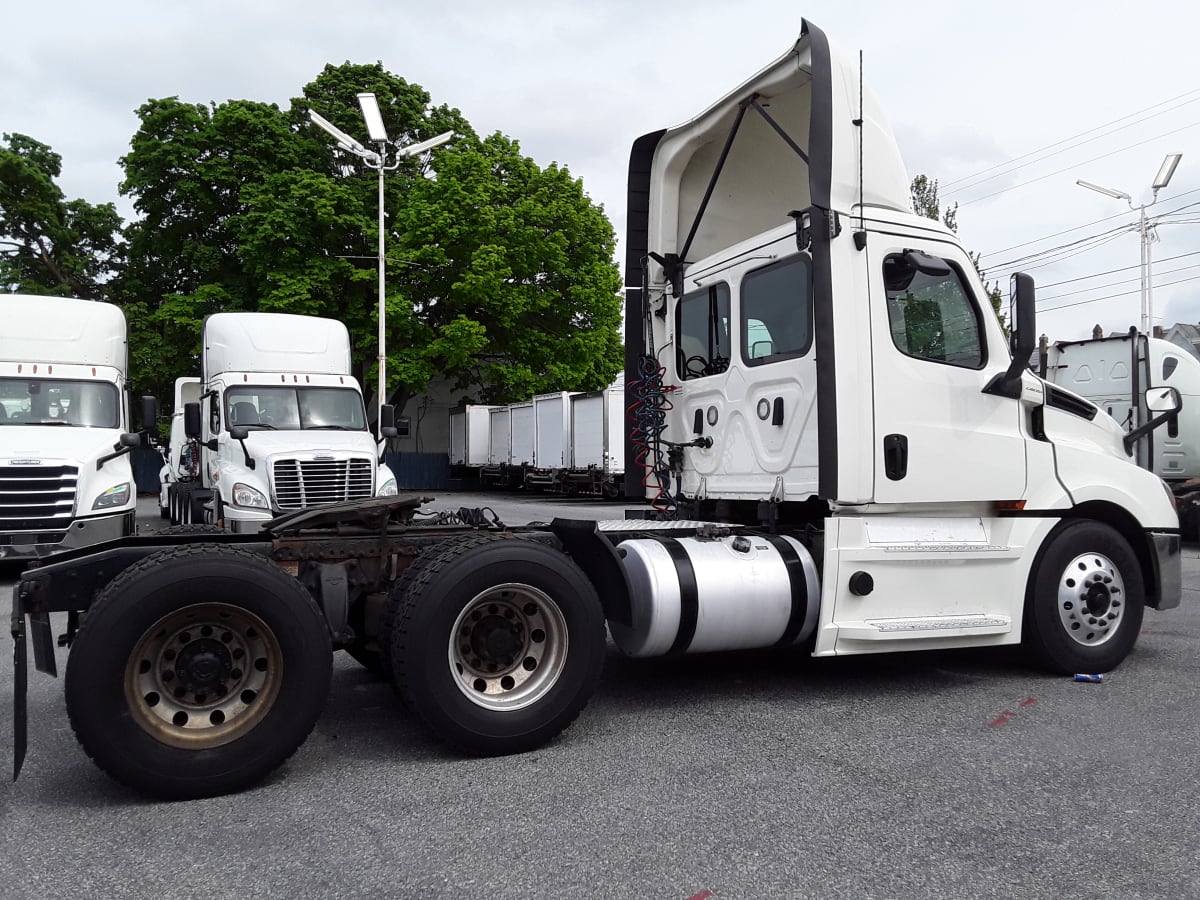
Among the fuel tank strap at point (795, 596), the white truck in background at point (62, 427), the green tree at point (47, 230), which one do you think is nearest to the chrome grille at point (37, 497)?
the white truck in background at point (62, 427)

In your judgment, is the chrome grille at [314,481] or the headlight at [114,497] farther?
the chrome grille at [314,481]

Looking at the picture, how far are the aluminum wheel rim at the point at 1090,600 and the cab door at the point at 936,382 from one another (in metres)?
0.66

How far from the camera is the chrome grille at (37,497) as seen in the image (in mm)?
10742

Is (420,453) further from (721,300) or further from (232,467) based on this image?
(721,300)

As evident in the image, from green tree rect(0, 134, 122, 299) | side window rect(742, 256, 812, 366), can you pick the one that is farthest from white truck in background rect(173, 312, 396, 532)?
green tree rect(0, 134, 122, 299)

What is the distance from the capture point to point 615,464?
1033 inches

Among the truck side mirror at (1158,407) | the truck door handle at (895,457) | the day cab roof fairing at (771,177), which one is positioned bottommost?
the truck door handle at (895,457)

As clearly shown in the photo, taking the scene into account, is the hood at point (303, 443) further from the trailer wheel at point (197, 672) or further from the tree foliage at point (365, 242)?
the tree foliage at point (365, 242)

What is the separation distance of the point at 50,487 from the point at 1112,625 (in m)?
10.4

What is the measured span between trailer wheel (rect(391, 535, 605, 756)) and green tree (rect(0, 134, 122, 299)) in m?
34.8

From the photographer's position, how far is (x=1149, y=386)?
46.1ft

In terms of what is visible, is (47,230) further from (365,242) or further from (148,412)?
(148,412)

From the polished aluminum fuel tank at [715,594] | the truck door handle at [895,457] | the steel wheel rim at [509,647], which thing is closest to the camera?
the steel wheel rim at [509,647]

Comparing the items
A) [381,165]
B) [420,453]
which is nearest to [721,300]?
[381,165]
